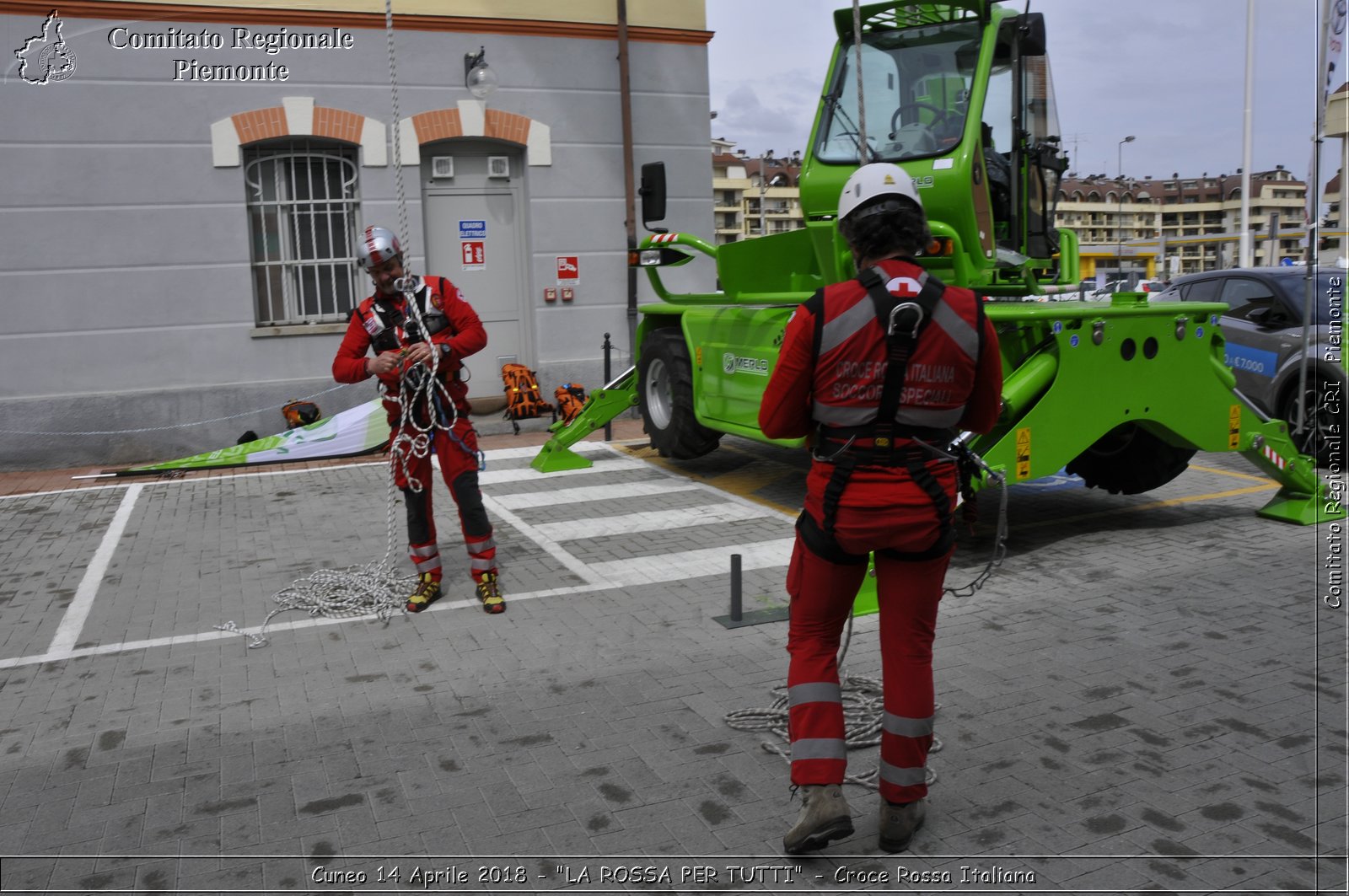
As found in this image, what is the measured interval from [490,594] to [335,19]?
8.76 meters

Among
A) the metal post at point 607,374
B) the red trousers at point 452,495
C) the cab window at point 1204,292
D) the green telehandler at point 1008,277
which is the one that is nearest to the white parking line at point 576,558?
the red trousers at point 452,495

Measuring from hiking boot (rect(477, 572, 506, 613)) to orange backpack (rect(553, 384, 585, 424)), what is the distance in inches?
244

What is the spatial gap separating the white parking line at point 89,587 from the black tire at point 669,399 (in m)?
4.68

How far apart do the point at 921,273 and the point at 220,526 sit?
22.7 ft

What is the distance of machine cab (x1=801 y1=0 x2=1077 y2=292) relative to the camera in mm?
7609

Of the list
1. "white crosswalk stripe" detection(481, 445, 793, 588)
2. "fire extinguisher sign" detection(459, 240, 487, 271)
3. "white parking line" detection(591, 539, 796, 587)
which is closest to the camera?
"white parking line" detection(591, 539, 796, 587)

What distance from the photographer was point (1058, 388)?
7062mm

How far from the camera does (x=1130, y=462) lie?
28.3 ft

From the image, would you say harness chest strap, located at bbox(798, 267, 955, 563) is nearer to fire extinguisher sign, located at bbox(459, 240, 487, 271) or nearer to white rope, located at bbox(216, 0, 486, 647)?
white rope, located at bbox(216, 0, 486, 647)

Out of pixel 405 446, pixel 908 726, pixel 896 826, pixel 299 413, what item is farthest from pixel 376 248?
pixel 299 413

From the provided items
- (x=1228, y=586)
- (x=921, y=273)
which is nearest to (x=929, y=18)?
(x=1228, y=586)

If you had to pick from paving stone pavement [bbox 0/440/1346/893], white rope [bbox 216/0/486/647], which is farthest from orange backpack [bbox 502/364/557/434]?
white rope [bbox 216/0/486/647]

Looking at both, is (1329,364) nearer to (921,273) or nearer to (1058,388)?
(1058,388)

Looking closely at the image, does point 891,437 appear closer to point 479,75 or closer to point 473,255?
point 479,75
